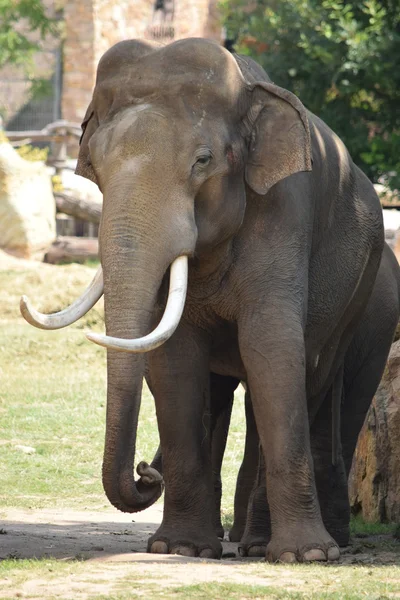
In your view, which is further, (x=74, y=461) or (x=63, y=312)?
(x=74, y=461)

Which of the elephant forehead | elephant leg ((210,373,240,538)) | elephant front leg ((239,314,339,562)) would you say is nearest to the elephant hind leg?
elephant leg ((210,373,240,538))

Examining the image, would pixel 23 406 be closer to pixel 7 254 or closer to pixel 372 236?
pixel 372 236

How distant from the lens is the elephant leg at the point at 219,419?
26.9 ft

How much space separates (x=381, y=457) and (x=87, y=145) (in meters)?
2.83

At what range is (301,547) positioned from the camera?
6742 millimetres

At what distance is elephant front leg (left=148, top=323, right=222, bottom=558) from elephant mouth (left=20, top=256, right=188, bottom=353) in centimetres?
61

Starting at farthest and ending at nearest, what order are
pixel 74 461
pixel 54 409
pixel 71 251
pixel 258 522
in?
pixel 71 251 < pixel 54 409 < pixel 74 461 < pixel 258 522

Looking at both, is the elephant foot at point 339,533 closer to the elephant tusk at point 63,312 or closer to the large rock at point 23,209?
the elephant tusk at point 63,312

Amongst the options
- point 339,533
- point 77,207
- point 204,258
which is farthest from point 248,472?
point 77,207

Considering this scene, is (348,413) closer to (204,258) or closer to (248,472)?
(248,472)

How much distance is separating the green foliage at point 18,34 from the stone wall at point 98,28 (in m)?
2.26

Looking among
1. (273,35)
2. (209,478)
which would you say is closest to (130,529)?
(209,478)

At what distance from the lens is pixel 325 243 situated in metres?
7.74

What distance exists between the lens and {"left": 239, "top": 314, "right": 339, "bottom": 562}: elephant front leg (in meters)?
6.82
